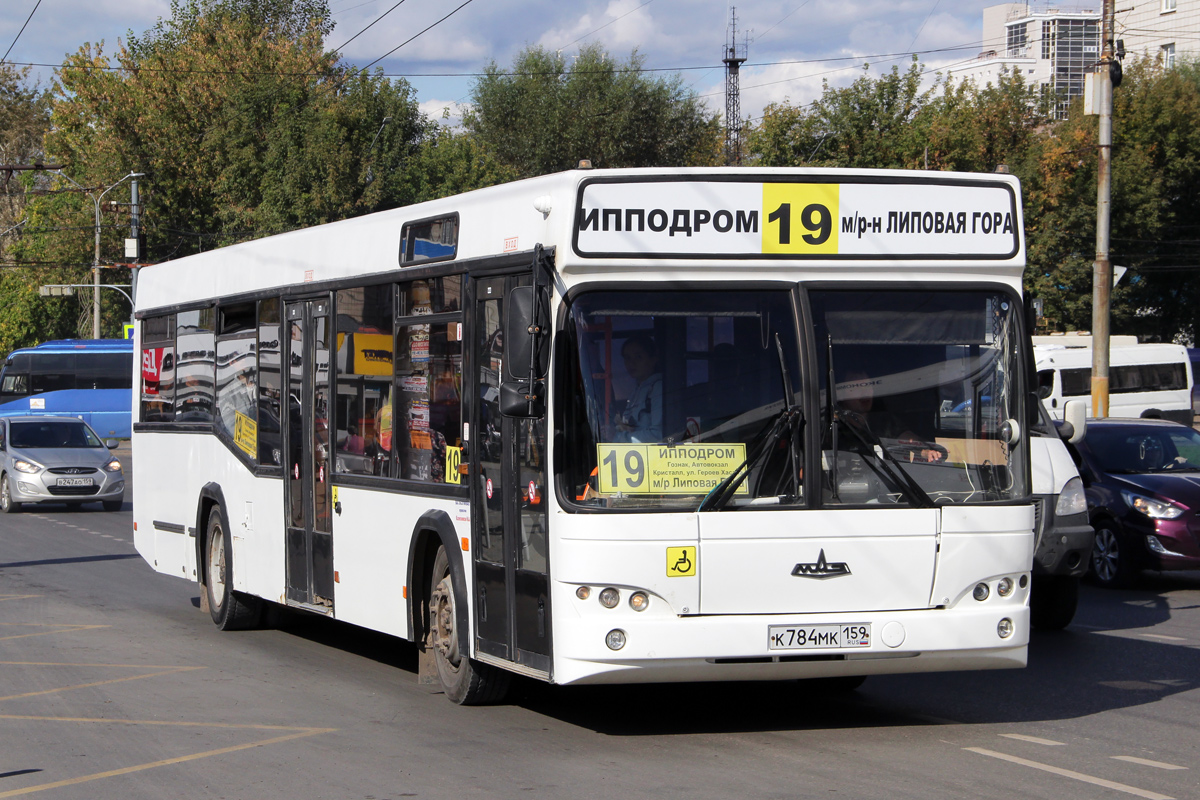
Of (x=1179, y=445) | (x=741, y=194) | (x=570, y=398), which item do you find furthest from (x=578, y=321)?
(x=1179, y=445)

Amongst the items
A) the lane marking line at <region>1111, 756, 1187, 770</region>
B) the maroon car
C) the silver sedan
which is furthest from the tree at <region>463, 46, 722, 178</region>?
the lane marking line at <region>1111, 756, 1187, 770</region>

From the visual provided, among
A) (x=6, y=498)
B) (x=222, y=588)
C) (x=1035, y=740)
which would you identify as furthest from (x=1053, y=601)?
(x=6, y=498)

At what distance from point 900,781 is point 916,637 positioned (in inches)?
36.3

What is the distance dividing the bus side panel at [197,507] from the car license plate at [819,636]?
16.4 feet

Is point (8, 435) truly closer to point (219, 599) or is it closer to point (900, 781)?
point (219, 599)

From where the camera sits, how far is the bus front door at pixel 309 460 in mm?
10117

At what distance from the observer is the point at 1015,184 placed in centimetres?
774

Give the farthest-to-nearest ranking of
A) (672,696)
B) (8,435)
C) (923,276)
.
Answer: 1. (8,435)
2. (672,696)
3. (923,276)

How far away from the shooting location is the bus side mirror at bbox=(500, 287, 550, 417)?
6930 millimetres

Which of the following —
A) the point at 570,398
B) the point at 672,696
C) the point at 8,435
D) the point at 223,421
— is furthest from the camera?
the point at 8,435

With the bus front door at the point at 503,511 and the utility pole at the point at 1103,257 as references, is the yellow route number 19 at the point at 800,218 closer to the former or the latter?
the bus front door at the point at 503,511

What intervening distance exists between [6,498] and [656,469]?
22.2 meters

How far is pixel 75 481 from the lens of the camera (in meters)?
26.0

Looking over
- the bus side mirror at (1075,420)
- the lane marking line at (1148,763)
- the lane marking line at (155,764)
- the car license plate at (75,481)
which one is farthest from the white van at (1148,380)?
the lane marking line at (155,764)
